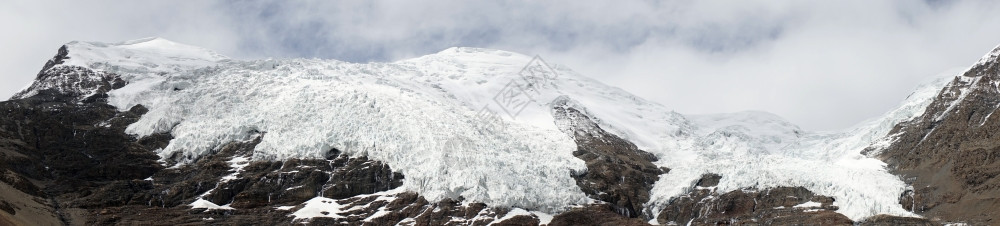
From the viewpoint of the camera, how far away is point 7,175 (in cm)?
17650

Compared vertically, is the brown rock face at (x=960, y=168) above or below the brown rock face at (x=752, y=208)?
above

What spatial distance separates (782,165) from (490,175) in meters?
58.4

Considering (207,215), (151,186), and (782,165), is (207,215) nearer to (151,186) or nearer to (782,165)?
(151,186)

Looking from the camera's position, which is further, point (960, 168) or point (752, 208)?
point (752, 208)

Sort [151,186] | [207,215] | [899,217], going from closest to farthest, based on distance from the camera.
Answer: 1. [899,217]
2. [207,215]
3. [151,186]

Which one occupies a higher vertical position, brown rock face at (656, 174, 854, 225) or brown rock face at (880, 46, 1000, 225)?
brown rock face at (880, 46, 1000, 225)

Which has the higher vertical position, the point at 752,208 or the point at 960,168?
the point at 960,168

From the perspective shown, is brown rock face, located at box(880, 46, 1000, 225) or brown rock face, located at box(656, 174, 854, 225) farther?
brown rock face, located at box(656, 174, 854, 225)

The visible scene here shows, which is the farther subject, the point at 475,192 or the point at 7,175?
the point at 475,192

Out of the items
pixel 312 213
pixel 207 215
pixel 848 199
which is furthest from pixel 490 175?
pixel 848 199

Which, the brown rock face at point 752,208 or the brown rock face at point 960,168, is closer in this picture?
the brown rock face at point 960,168

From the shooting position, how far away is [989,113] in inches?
7623

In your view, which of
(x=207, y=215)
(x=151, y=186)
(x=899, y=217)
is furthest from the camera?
(x=151, y=186)

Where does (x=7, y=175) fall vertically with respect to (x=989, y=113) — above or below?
below
